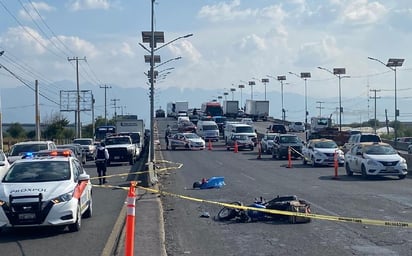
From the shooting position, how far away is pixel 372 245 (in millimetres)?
12602

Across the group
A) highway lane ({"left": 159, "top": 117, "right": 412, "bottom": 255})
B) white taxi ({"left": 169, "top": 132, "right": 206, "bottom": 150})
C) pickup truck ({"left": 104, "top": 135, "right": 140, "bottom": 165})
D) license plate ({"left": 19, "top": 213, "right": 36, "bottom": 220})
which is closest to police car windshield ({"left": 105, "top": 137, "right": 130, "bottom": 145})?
pickup truck ({"left": 104, "top": 135, "right": 140, "bottom": 165})

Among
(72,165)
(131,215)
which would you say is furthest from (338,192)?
(131,215)

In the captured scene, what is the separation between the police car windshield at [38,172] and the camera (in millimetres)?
15586

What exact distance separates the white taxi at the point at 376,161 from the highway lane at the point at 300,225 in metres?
0.45

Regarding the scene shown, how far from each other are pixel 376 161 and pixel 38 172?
1763 cm

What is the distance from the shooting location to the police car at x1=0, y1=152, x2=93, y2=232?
46.5ft

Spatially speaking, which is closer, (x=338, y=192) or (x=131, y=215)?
(x=131, y=215)

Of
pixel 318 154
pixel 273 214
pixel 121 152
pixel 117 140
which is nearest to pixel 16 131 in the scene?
pixel 117 140

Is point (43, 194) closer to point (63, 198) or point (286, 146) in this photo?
point (63, 198)

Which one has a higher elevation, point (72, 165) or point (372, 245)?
point (72, 165)

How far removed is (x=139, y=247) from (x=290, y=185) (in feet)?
47.1

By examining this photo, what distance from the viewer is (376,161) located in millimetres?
30109

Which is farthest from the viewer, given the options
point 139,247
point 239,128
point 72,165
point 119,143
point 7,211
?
point 239,128

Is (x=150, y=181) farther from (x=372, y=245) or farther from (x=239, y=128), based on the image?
(x=239, y=128)
